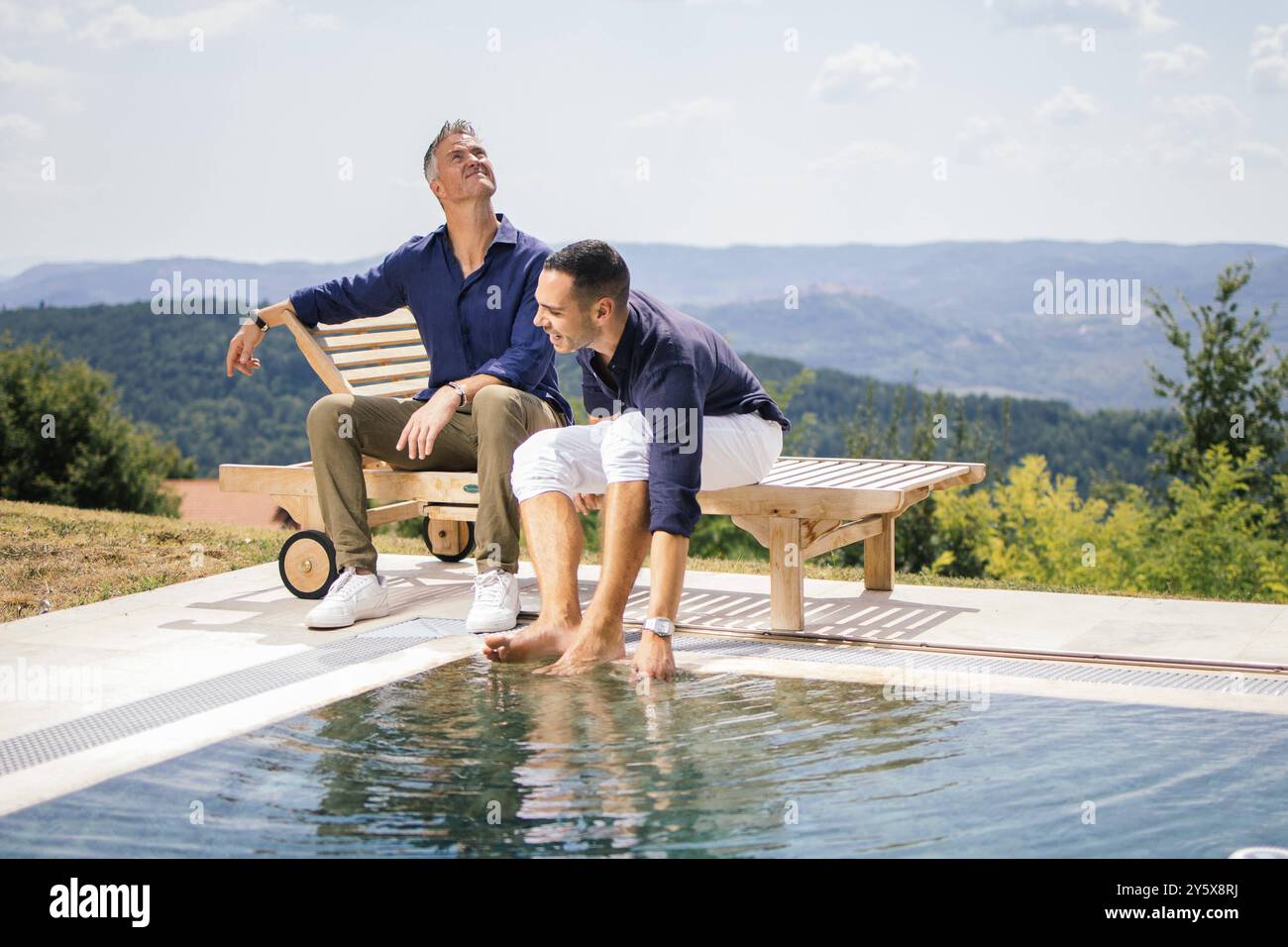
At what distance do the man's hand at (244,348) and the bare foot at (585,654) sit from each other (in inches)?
74.5

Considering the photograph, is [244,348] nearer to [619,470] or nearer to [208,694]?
[208,694]

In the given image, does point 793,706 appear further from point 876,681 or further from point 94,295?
point 94,295

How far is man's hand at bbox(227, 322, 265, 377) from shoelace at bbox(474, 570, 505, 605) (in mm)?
1241

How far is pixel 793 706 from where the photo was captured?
3236 millimetres

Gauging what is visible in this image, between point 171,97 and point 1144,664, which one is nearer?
point 1144,664

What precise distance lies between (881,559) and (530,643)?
187 cm

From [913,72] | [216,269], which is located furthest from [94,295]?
[913,72]

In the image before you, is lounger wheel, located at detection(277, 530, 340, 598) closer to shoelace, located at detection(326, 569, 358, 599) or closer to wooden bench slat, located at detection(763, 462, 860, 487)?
shoelace, located at detection(326, 569, 358, 599)

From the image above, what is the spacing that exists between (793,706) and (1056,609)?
1.78 metres

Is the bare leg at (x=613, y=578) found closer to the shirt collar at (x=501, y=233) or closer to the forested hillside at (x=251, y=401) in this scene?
the shirt collar at (x=501, y=233)

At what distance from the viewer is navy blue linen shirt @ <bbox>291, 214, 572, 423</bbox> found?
15.1 feet

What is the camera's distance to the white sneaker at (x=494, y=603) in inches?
162

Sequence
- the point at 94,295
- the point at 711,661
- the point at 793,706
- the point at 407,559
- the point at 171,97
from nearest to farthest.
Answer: the point at 793,706 → the point at 711,661 → the point at 407,559 → the point at 171,97 → the point at 94,295

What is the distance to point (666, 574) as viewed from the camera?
137 inches
